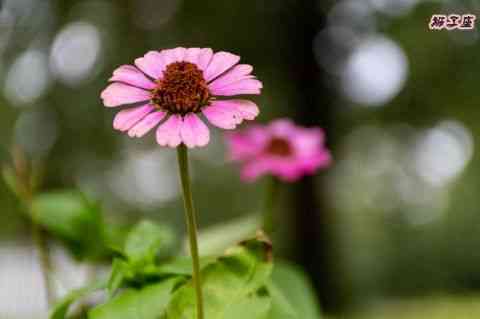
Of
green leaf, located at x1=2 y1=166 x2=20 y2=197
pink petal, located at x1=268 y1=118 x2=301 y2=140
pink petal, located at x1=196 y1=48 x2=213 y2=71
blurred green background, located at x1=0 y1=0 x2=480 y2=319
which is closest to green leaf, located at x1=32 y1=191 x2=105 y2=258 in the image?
green leaf, located at x1=2 y1=166 x2=20 y2=197

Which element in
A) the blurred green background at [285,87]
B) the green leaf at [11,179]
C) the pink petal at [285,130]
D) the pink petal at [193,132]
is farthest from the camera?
the blurred green background at [285,87]

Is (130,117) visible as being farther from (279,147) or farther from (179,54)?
(279,147)

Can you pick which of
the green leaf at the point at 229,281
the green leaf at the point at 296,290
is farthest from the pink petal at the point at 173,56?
the green leaf at the point at 296,290

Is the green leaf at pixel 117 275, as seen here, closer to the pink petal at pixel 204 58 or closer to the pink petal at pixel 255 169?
the pink petal at pixel 204 58

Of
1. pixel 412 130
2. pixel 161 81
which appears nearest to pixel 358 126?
pixel 412 130

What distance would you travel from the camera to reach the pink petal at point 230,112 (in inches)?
10.3

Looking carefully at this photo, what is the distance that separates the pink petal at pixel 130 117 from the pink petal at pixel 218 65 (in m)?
0.04

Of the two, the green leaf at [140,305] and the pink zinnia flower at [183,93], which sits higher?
the pink zinnia flower at [183,93]

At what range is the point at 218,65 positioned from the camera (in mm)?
294

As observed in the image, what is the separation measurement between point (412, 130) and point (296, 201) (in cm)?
64

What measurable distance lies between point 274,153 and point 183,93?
0.43m

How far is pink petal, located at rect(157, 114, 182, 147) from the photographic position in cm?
25

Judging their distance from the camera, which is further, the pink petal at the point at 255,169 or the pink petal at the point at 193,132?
the pink petal at the point at 255,169

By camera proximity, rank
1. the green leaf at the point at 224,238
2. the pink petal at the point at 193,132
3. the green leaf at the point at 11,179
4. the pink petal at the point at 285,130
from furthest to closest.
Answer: the pink petal at the point at 285,130 < the green leaf at the point at 224,238 < the green leaf at the point at 11,179 < the pink petal at the point at 193,132
